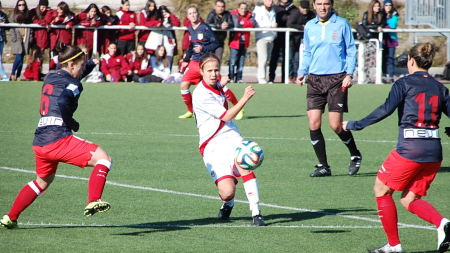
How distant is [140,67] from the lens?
19656 millimetres

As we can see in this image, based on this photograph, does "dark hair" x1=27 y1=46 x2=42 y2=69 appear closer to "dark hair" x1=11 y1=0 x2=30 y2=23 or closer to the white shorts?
"dark hair" x1=11 y1=0 x2=30 y2=23

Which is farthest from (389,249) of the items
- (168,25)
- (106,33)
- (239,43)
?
(106,33)

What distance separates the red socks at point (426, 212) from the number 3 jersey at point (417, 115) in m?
0.37

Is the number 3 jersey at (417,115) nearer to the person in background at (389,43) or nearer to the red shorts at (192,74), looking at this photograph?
the red shorts at (192,74)

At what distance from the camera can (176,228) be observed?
6.23 m

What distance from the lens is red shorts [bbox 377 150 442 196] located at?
5301mm

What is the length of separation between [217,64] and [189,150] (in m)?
4.14

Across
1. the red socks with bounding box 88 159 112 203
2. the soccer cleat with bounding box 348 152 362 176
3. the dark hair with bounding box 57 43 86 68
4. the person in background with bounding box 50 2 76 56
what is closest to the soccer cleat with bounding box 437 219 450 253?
the red socks with bounding box 88 159 112 203

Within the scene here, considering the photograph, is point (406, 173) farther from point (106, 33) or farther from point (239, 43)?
point (106, 33)

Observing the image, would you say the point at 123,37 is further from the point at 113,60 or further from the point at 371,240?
the point at 371,240

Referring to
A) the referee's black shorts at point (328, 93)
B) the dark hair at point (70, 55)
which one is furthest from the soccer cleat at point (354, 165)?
the dark hair at point (70, 55)

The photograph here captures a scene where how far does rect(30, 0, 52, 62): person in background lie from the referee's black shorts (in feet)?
39.9

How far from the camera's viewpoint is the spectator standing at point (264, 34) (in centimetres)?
1969

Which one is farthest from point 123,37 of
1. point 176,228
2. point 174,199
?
point 176,228
